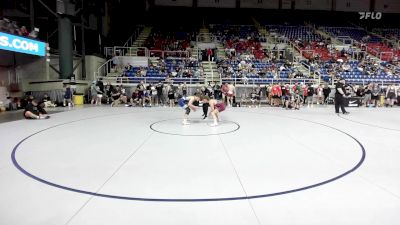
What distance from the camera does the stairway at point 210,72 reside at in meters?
20.3

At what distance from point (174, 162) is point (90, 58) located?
1689cm

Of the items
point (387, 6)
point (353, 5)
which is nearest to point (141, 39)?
point (353, 5)

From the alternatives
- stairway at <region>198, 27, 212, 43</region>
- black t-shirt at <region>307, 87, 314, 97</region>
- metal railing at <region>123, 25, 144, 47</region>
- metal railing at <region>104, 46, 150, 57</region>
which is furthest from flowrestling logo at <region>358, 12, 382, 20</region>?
metal railing at <region>104, 46, 150, 57</region>

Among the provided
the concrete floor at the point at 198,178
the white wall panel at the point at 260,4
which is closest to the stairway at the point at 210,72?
the white wall panel at the point at 260,4

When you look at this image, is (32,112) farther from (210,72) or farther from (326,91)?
(326,91)

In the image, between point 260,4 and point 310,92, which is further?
point 260,4

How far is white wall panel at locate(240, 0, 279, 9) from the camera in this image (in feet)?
106

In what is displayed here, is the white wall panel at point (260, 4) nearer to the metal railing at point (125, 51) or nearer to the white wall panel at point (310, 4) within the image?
the white wall panel at point (310, 4)

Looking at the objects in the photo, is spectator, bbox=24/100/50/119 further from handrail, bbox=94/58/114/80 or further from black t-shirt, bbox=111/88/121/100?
handrail, bbox=94/58/114/80

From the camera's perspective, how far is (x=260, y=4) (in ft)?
107

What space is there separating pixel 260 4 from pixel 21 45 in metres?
25.9

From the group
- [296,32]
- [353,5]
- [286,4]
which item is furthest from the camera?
[353,5]

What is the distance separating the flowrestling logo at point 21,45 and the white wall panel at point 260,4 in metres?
22.9

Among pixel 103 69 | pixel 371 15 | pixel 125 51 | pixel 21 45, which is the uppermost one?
pixel 371 15
